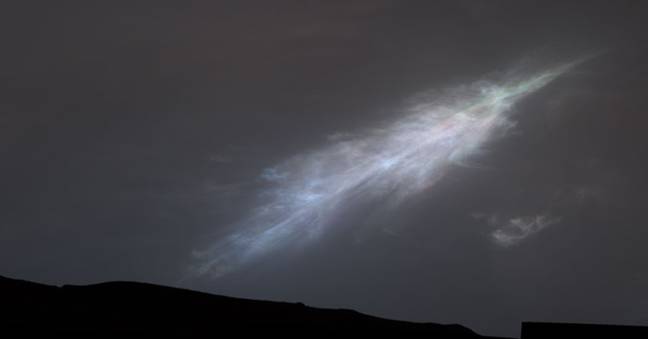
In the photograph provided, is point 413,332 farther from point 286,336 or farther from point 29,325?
point 29,325

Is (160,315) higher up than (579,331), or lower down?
lower down

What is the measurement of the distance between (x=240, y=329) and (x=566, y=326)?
7.31 metres

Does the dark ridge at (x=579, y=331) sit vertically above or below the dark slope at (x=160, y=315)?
Answer: above

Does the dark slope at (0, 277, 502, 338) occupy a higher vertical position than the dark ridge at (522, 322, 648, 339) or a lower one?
lower

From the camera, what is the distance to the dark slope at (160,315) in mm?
12477

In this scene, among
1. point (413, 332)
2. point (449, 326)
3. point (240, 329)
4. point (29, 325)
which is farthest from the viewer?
point (449, 326)

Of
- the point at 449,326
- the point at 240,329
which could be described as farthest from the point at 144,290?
the point at 449,326

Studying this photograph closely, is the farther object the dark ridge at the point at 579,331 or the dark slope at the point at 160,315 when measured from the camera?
the dark ridge at the point at 579,331

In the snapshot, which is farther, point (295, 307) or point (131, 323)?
point (295, 307)

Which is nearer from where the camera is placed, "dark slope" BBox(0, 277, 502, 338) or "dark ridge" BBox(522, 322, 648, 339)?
"dark slope" BBox(0, 277, 502, 338)

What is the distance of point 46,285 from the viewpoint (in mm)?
14359

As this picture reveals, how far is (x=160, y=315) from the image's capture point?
14008 mm

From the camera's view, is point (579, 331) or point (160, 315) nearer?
point (579, 331)

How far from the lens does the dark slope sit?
1248 cm
